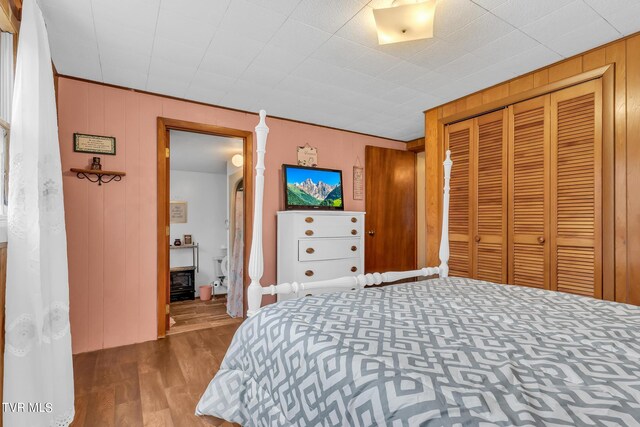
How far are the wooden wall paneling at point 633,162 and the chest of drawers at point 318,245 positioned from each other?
83.2 inches

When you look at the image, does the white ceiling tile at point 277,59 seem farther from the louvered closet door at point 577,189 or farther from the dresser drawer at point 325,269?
the louvered closet door at point 577,189

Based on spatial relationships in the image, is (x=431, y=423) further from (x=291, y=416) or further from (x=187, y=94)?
(x=187, y=94)

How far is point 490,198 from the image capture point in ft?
9.43

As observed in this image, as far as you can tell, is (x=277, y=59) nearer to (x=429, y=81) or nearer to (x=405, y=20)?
(x=405, y=20)

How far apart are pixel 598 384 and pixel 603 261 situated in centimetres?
191

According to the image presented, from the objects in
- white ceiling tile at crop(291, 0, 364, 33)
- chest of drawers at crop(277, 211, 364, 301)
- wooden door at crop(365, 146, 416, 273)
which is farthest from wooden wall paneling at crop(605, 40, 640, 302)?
wooden door at crop(365, 146, 416, 273)

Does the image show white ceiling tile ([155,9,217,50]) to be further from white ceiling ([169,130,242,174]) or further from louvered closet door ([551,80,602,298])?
louvered closet door ([551,80,602,298])

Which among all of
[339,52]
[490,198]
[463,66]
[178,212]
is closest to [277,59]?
[339,52]

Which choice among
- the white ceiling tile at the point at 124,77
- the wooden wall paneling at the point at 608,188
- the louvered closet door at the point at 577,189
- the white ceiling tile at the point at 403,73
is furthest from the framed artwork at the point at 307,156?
the wooden wall paneling at the point at 608,188

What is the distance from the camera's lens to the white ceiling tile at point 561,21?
1790mm

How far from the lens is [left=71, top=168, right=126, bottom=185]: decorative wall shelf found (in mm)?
2610

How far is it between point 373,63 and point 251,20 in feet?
3.06

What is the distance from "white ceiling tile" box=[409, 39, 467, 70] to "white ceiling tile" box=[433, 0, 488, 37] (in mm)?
137

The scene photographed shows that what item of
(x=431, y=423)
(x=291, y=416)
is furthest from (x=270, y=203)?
(x=431, y=423)
